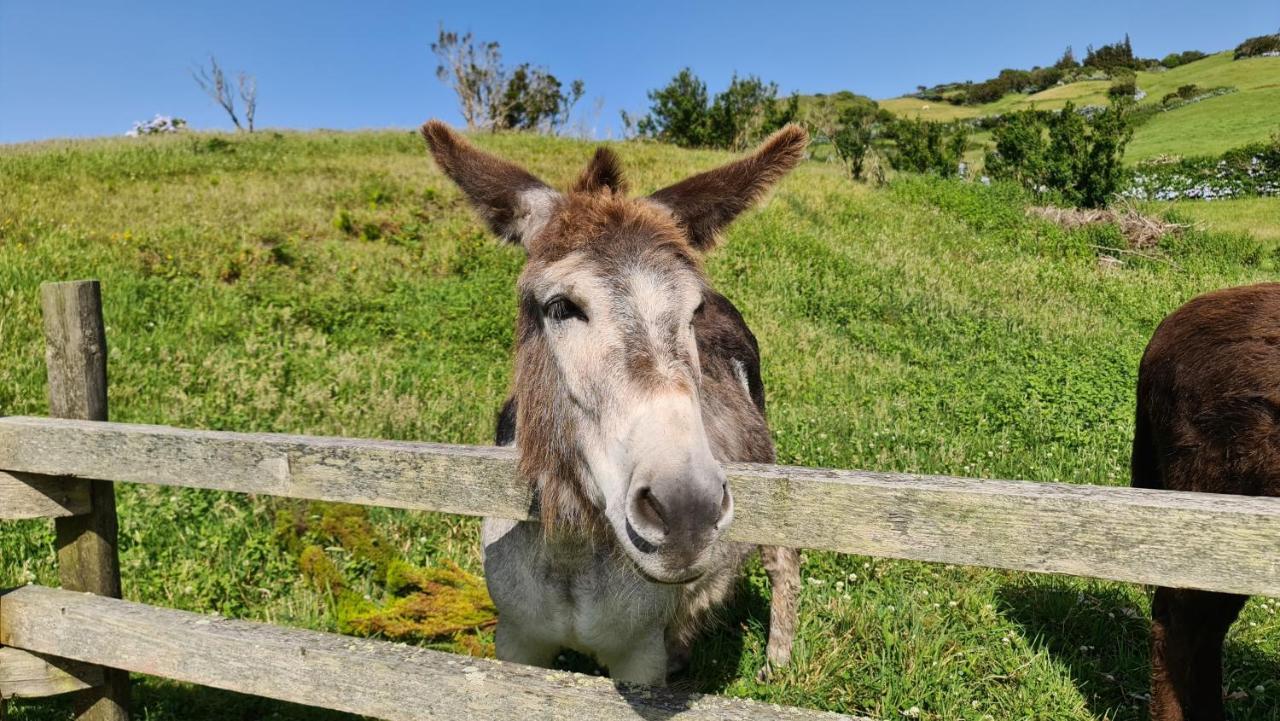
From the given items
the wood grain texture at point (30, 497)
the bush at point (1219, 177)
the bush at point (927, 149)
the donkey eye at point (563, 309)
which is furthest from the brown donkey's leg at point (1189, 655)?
the bush at point (927, 149)

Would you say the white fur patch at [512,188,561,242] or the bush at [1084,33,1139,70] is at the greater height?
the bush at [1084,33,1139,70]

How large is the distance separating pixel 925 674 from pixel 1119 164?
17549 mm

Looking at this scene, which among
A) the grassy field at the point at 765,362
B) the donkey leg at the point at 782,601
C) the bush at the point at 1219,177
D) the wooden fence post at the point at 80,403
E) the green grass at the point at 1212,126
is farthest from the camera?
the green grass at the point at 1212,126

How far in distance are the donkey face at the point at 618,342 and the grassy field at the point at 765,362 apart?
2.09 m

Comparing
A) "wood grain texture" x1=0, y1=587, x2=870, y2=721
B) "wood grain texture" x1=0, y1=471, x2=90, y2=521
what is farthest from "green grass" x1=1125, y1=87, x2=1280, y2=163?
"wood grain texture" x1=0, y1=471, x2=90, y2=521

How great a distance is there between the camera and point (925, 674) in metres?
3.59

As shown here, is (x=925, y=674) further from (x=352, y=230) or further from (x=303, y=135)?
(x=303, y=135)

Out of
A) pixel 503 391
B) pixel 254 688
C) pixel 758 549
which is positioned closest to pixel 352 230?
pixel 503 391

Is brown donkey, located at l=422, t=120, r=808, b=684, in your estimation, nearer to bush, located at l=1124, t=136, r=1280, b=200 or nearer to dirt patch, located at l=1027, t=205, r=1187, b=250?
dirt patch, located at l=1027, t=205, r=1187, b=250

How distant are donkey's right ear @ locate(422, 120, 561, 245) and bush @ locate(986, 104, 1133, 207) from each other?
58.6 ft

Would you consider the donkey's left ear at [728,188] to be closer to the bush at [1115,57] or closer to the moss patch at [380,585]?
the moss patch at [380,585]

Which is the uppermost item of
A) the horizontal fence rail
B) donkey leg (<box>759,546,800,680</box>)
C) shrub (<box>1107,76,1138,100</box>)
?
shrub (<box>1107,76,1138,100</box>)

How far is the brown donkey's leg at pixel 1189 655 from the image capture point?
3076 mm

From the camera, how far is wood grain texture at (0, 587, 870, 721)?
2.22 metres
